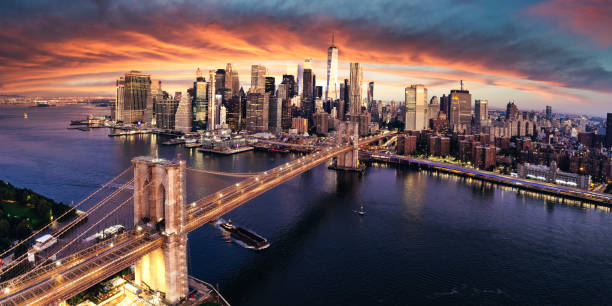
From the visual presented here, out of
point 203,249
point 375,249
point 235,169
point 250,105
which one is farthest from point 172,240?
point 250,105

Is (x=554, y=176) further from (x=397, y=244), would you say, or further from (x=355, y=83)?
(x=355, y=83)

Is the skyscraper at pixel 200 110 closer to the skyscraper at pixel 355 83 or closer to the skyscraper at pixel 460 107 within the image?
the skyscraper at pixel 355 83

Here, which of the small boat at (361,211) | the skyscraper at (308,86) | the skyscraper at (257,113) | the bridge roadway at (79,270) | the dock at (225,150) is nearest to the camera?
the bridge roadway at (79,270)

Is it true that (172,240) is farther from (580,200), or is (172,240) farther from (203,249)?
(580,200)

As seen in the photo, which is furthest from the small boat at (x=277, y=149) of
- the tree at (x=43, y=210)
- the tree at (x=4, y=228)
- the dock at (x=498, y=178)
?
the tree at (x=4, y=228)

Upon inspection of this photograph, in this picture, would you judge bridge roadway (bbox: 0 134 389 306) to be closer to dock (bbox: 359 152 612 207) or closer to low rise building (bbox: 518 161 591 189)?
dock (bbox: 359 152 612 207)

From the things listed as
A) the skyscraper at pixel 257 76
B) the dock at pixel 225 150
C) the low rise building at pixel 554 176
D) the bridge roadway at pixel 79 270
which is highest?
the skyscraper at pixel 257 76

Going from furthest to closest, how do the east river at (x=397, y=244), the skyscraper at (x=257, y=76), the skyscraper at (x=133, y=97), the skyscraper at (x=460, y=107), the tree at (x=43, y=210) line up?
the skyscraper at (x=460, y=107), the skyscraper at (x=257, y=76), the skyscraper at (x=133, y=97), the tree at (x=43, y=210), the east river at (x=397, y=244)
